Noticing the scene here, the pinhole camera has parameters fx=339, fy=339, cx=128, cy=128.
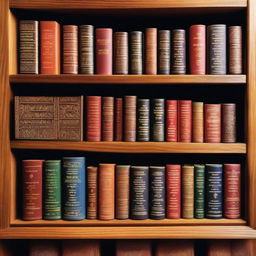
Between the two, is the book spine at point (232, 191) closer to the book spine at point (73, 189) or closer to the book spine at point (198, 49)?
the book spine at point (198, 49)

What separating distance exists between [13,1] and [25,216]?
80 centimetres

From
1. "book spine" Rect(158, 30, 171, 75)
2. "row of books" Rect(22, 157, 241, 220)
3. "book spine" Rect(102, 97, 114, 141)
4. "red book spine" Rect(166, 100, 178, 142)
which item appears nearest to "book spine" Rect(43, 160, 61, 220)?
"row of books" Rect(22, 157, 241, 220)

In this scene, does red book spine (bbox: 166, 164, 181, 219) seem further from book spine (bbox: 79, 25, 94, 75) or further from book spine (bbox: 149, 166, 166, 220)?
book spine (bbox: 79, 25, 94, 75)

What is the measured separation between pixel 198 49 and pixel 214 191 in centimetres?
54

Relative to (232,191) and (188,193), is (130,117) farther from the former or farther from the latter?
(232,191)

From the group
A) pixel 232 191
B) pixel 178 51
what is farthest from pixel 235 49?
pixel 232 191

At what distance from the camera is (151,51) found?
129cm

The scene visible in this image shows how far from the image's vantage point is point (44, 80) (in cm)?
126

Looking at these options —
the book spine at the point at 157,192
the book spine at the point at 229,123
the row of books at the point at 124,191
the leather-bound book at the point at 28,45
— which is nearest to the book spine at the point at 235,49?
the book spine at the point at 229,123

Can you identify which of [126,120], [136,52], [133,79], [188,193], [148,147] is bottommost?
[188,193]

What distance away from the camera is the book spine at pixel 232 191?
50.3 inches

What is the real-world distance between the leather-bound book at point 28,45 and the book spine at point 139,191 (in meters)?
0.54

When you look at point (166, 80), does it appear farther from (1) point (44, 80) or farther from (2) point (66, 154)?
(2) point (66, 154)

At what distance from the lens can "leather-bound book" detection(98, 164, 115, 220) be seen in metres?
1.28
